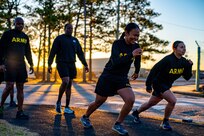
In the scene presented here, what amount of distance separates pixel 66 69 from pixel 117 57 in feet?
8.67

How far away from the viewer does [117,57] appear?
5062mm

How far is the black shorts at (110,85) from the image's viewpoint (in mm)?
5297

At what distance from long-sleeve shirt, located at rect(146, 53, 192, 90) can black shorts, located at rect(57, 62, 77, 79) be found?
2.13 metres

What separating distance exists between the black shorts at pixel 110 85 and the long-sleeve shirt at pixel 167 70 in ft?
2.63

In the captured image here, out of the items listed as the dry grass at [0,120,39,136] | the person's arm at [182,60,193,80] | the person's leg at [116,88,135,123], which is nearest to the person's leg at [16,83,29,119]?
the dry grass at [0,120,39,136]

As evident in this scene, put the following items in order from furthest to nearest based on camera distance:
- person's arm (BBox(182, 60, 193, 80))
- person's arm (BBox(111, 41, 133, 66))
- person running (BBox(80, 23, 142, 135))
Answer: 1. person's arm (BBox(182, 60, 193, 80))
2. person running (BBox(80, 23, 142, 135))
3. person's arm (BBox(111, 41, 133, 66))

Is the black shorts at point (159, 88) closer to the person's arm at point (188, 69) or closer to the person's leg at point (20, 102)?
the person's arm at point (188, 69)

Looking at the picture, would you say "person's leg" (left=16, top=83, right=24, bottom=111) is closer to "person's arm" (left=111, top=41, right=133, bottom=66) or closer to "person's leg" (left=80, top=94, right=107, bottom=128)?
"person's leg" (left=80, top=94, right=107, bottom=128)

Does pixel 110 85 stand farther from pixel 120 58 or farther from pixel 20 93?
pixel 20 93

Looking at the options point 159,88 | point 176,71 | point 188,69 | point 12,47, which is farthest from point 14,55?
point 188,69

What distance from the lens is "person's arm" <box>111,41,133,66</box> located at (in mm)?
4882

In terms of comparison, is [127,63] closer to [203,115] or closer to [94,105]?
[94,105]

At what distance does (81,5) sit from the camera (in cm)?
3497

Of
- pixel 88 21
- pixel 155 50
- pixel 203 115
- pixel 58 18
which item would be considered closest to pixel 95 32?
pixel 88 21
